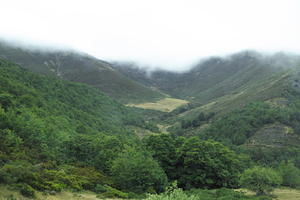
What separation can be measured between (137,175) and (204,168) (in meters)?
26.1

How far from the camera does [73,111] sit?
460 feet

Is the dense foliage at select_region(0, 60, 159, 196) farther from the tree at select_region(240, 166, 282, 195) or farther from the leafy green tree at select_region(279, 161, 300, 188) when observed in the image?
the leafy green tree at select_region(279, 161, 300, 188)

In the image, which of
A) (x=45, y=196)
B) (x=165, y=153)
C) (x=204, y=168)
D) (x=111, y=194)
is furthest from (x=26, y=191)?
(x=204, y=168)

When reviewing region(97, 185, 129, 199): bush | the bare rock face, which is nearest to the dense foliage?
region(97, 185, 129, 199): bush

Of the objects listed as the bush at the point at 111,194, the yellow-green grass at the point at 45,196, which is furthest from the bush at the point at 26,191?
the bush at the point at 111,194

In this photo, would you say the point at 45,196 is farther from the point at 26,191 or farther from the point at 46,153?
the point at 46,153

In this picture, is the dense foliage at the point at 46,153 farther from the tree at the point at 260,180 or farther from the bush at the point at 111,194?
the tree at the point at 260,180

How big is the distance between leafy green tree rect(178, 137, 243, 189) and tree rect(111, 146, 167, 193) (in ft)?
58.9

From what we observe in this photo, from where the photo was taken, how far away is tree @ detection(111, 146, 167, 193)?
52.1 m

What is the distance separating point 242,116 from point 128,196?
154 metres

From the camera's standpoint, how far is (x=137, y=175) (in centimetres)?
5272

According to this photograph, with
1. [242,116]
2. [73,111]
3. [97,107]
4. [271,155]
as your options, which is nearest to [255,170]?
[271,155]

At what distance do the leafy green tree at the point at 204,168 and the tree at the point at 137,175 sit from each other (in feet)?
58.9

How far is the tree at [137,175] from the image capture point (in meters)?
52.1
